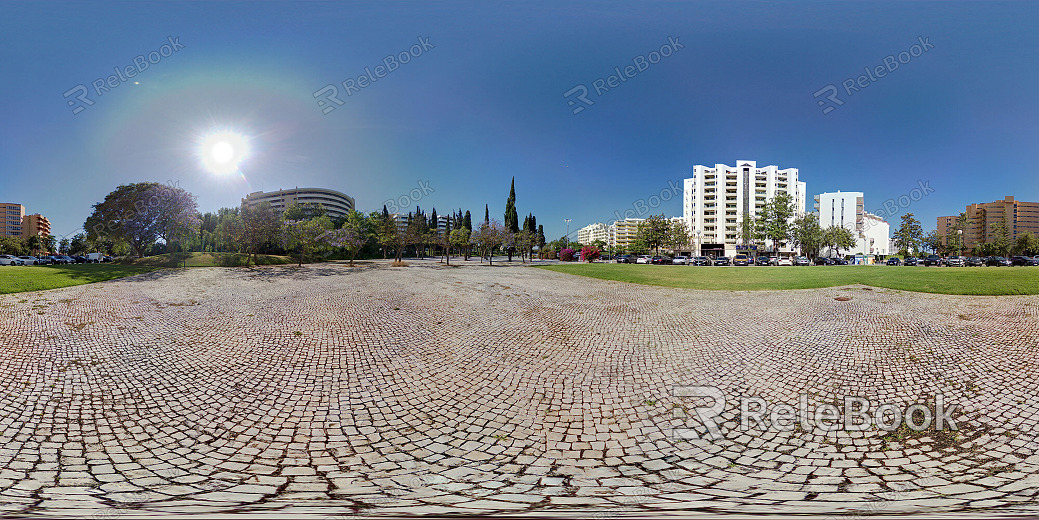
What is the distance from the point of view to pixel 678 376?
15.9ft

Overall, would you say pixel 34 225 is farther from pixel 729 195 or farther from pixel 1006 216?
pixel 1006 216

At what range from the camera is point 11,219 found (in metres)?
103

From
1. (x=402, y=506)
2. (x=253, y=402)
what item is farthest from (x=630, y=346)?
(x=253, y=402)

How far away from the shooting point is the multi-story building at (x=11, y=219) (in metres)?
101

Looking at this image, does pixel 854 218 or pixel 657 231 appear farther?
pixel 854 218

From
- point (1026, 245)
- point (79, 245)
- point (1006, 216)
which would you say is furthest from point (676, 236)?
point (1006, 216)

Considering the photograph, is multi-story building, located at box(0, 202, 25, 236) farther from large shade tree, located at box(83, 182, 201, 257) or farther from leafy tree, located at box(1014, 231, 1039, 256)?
leafy tree, located at box(1014, 231, 1039, 256)

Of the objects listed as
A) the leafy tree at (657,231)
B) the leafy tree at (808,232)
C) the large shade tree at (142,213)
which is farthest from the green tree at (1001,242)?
the large shade tree at (142,213)

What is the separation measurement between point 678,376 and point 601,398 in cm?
130

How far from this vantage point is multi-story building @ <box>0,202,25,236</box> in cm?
10110

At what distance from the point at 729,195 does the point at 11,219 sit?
187m

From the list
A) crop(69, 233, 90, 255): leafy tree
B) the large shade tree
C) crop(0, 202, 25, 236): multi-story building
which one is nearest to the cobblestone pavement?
the large shade tree

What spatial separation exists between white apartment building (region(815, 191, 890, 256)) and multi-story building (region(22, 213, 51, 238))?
204m

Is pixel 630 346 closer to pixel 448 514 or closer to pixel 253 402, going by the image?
pixel 448 514
